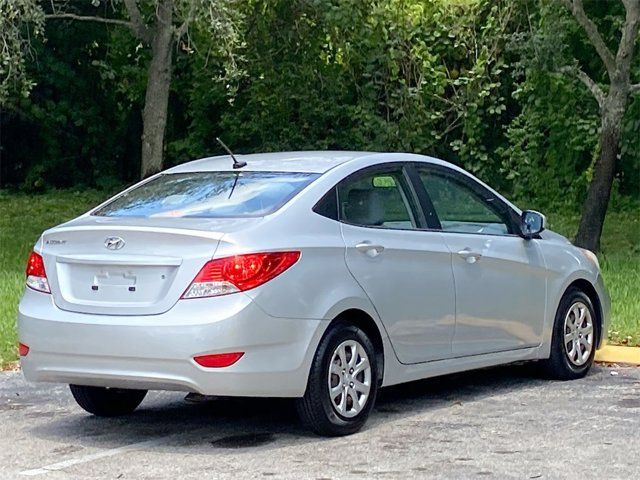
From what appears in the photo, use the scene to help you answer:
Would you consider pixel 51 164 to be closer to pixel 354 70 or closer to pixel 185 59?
pixel 185 59

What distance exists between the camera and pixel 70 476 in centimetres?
644

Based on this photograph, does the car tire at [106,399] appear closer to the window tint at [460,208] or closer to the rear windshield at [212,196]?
the rear windshield at [212,196]

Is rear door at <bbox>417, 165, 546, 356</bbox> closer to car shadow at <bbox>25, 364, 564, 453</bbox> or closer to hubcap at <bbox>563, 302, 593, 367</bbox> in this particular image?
hubcap at <bbox>563, 302, 593, 367</bbox>

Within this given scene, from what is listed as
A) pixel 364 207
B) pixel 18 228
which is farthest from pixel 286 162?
pixel 18 228

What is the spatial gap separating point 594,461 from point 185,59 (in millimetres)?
23731

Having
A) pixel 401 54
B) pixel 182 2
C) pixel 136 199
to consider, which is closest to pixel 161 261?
pixel 136 199

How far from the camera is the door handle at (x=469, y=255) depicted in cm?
813

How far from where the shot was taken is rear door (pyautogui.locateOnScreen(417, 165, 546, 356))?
8141 millimetres

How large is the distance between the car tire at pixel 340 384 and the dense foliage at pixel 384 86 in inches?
481

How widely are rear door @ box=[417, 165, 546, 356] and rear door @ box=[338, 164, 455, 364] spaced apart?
6.4 inches

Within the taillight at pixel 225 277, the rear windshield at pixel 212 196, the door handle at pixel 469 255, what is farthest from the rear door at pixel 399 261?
the taillight at pixel 225 277

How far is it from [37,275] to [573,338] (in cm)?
376

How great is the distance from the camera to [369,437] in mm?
7262

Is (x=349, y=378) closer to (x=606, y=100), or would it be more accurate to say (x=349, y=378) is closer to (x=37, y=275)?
(x=37, y=275)
